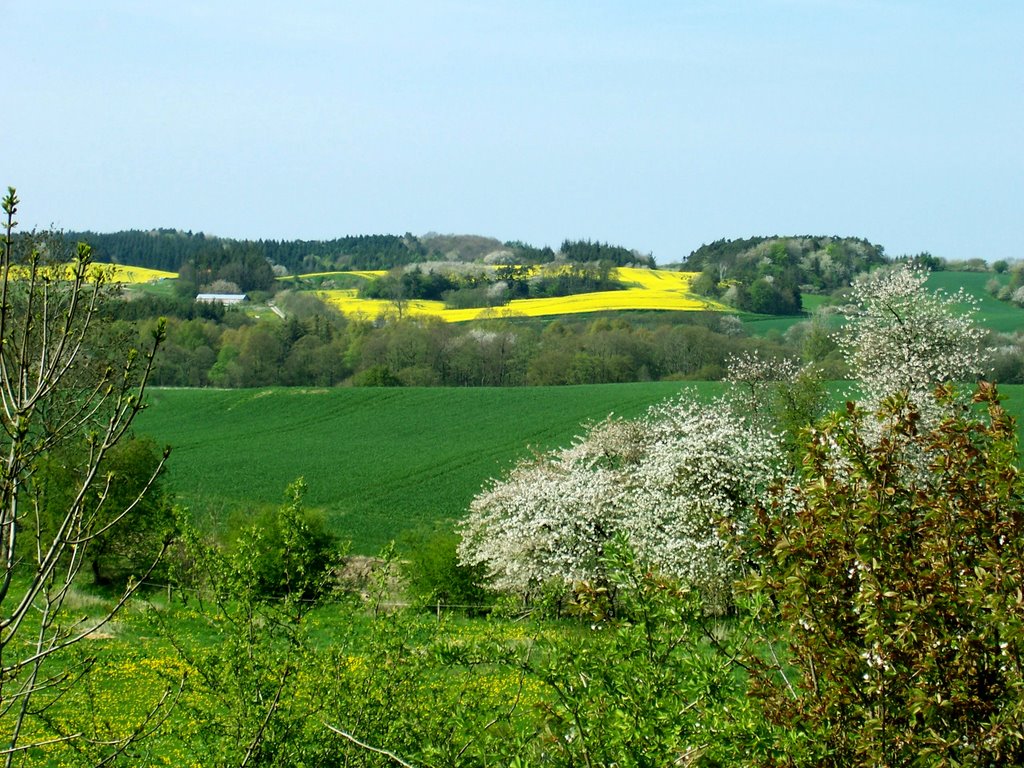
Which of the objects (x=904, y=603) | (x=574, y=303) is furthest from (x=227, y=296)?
(x=904, y=603)

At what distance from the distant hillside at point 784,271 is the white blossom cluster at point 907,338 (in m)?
63.3

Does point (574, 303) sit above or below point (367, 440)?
above

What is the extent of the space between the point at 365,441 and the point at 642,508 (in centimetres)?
3471

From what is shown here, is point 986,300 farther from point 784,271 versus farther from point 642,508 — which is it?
point 642,508

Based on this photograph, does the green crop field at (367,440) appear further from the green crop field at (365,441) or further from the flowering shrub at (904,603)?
the flowering shrub at (904,603)

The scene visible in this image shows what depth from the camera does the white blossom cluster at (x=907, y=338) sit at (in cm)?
2917

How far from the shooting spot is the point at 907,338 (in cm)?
3027

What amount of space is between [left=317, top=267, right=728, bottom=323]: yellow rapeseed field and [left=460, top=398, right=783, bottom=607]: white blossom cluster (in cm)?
6725

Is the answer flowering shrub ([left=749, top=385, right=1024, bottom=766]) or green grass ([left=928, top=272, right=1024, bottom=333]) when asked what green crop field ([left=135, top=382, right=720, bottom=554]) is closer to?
green grass ([left=928, top=272, right=1024, bottom=333])

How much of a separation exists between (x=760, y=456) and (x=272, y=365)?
57.7 meters

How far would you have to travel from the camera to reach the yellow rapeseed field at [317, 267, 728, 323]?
9850cm

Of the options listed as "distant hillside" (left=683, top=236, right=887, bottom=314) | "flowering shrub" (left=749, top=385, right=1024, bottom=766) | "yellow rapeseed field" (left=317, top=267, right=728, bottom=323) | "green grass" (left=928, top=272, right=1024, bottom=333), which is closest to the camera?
"flowering shrub" (left=749, top=385, right=1024, bottom=766)

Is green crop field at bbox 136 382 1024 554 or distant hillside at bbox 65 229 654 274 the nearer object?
green crop field at bbox 136 382 1024 554

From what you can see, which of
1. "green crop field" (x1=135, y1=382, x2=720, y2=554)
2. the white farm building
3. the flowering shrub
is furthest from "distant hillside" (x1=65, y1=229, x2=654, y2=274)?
the flowering shrub
